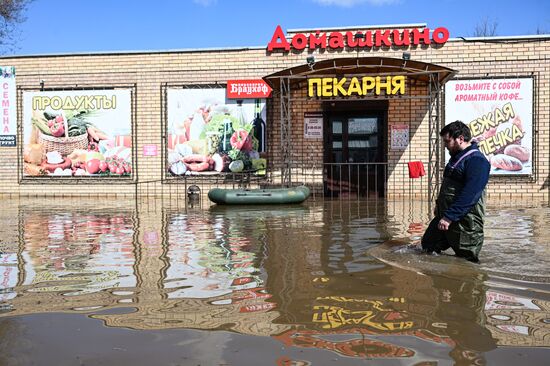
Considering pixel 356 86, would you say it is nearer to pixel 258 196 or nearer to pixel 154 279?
pixel 258 196

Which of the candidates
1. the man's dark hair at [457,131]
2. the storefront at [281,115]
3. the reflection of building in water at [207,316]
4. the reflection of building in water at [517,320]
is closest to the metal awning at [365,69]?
the storefront at [281,115]

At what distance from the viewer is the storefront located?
49.3 ft

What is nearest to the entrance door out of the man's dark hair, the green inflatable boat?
the green inflatable boat

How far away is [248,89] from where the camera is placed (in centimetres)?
→ 1600

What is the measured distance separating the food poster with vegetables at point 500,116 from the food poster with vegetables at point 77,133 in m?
9.82

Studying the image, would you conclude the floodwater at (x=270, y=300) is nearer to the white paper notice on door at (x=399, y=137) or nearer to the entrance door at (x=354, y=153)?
the white paper notice on door at (x=399, y=137)

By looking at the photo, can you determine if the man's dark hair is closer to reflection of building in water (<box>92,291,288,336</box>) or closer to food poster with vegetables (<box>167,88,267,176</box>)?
reflection of building in water (<box>92,291,288,336</box>)

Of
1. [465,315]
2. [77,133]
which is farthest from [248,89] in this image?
[465,315]

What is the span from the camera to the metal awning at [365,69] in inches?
517

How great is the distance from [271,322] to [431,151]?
12.3 metres

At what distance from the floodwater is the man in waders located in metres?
0.24

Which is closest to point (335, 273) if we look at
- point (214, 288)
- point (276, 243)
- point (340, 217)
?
point (214, 288)

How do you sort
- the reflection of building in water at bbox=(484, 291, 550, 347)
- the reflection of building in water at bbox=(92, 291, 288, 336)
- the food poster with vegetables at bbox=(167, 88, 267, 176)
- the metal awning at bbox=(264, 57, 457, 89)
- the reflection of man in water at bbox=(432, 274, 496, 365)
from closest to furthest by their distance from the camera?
1. the reflection of man in water at bbox=(432, 274, 496, 365)
2. the reflection of building in water at bbox=(484, 291, 550, 347)
3. the reflection of building in water at bbox=(92, 291, 288, 336)
4. the metal awning at bbox=(264, 57, 457, 89)
5. the food poster with vegetables at bbox=(167, 88, 267, 176)

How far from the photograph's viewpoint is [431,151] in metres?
14.9
